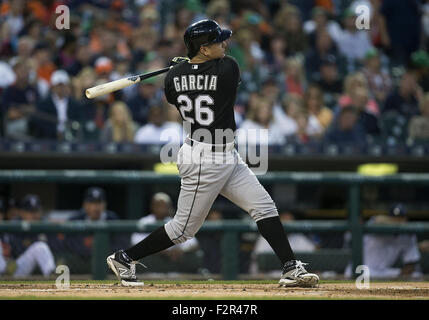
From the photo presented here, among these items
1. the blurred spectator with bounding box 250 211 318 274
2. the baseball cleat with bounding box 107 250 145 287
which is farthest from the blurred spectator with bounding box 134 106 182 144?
the baseball cleat with bounding box 107 250 145 287

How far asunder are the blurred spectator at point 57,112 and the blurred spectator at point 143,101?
66 centimetres

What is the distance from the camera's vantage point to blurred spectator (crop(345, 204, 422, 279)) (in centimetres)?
716

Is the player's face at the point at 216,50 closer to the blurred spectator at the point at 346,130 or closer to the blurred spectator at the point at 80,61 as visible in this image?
the blurred spectator at the point at 346,130

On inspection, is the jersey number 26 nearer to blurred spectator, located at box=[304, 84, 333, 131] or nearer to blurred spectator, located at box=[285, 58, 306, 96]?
blurred spectator, located at box=[304, 84, 333, 131]

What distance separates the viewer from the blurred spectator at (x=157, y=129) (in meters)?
8.62

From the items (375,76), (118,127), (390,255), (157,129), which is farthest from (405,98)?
(118,127)

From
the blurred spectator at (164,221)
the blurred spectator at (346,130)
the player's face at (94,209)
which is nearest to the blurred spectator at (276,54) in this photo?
the blurred spectator at (346,130)

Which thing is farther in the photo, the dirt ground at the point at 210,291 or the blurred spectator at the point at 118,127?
the blurred spectator at the point at 118,127

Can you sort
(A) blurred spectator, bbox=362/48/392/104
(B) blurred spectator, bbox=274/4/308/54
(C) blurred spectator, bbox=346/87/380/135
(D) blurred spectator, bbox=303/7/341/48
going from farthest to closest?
(D) blurred spectator, bbox=303/7/341/48, (B) blurred spectator, bbox=274/4/308/54, (A) blurred spectator, bbox=362/48/392/104, (C) blurred spectator, bbox=346/87/380/135

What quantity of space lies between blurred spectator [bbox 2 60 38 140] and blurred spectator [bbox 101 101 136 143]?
0.76 m

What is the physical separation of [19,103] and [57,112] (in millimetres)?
390

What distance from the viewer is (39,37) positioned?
33.9 ft
